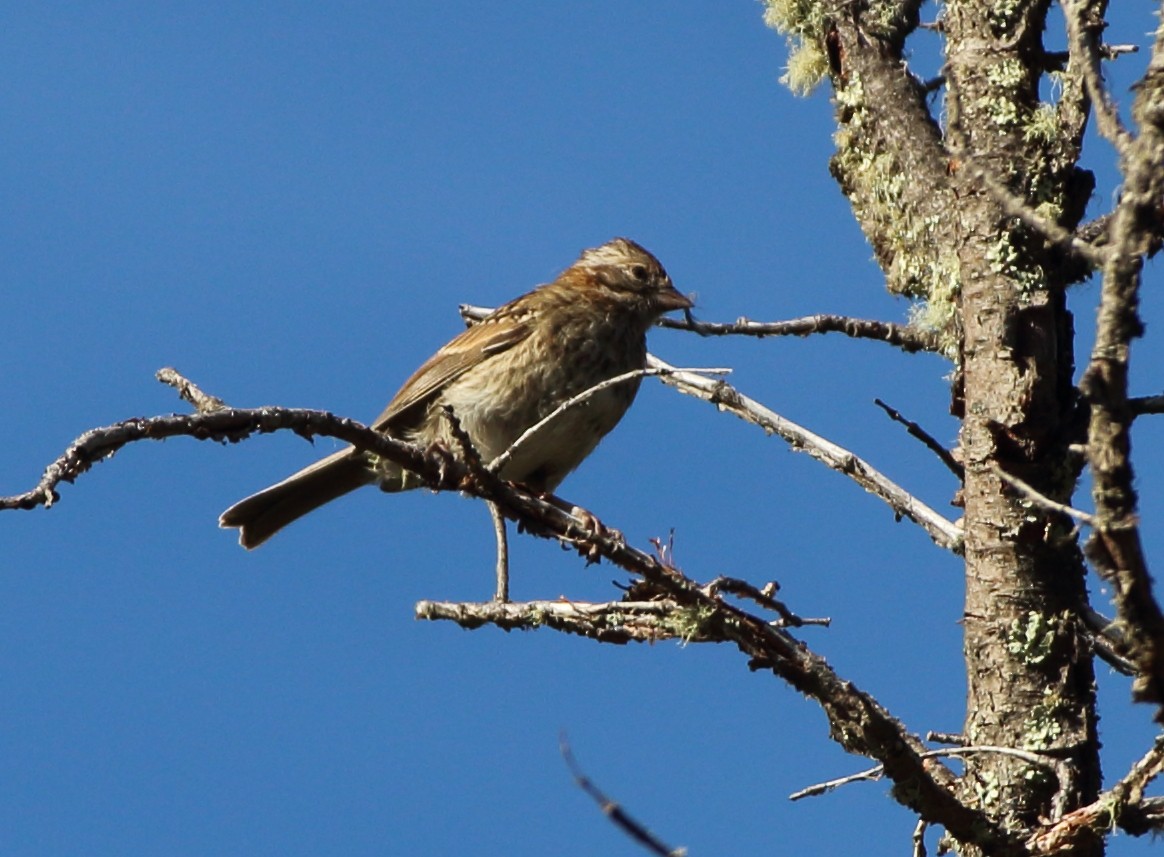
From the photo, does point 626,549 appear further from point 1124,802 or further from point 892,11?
point 892,11

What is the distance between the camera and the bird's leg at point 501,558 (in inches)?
156

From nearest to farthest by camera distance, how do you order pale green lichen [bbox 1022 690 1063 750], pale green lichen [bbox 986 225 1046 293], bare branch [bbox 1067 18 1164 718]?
bare branch [bbox 1067 18 1164 718]
pale green lichen [bbox 1022 690 1063 750]
pale green lichen [bbox 986 225 1046 293]

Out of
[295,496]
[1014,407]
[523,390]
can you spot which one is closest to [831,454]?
[1014,407]

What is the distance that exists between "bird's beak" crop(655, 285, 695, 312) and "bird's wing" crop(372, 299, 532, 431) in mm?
628

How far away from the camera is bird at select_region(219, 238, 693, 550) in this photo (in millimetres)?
6387

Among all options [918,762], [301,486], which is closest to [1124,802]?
[918,762]

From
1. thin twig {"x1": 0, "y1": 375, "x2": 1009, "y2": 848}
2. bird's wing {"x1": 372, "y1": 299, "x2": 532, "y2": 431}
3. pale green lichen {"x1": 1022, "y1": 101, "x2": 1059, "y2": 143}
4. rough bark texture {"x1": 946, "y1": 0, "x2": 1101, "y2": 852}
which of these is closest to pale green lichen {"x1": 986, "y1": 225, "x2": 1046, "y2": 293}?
rough bark texture {"x1": 946, "y1": 0, "x2": 1101, "y2": 852}

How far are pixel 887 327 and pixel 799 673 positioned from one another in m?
1.36

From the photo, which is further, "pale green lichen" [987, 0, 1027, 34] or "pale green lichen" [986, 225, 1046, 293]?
"pale green lichen" [987, 0, 1027, 34]

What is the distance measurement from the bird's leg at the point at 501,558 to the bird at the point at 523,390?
1.81m

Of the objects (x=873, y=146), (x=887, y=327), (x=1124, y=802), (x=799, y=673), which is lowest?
(x=1124, y=802)

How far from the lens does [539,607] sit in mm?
3688

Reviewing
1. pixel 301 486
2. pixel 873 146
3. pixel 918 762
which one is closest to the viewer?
pixel 918 762

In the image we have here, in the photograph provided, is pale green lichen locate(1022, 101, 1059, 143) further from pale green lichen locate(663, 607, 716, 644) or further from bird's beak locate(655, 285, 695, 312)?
bird's beak locate(655, 285, 695, 312)
